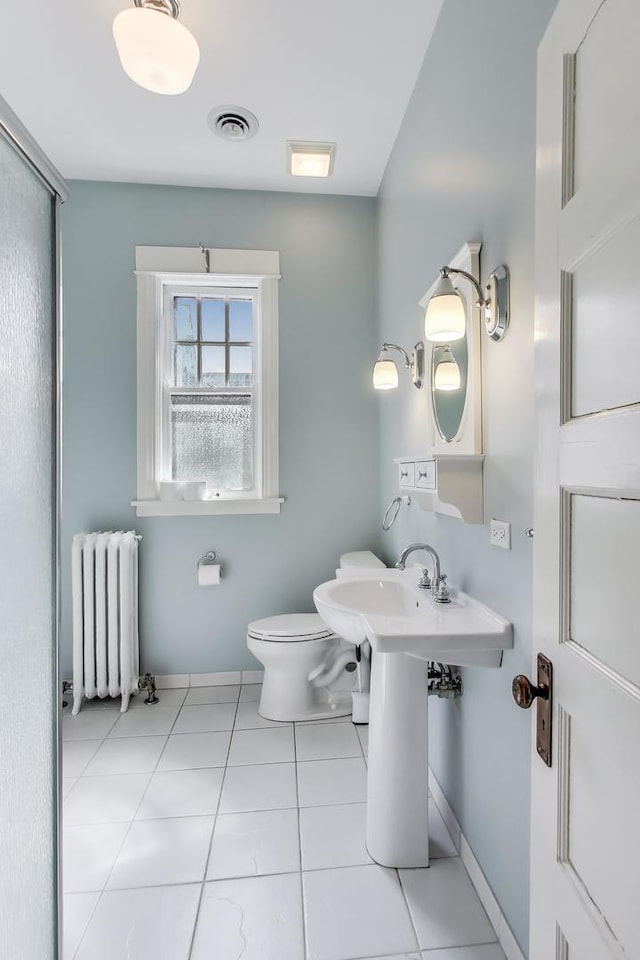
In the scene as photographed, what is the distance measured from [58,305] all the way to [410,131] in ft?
5.80

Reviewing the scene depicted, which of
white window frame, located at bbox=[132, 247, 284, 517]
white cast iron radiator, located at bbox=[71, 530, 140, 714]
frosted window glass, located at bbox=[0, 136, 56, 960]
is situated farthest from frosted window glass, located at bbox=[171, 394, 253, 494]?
frosted window glass, located at bbox=[0, 136, 56, 960]

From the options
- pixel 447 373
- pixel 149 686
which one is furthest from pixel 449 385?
pixel 149 686

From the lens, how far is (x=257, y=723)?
7.77 feet

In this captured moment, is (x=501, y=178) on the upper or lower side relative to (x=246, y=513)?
upper

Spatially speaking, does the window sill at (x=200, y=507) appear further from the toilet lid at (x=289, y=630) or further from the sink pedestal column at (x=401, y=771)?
the sink pedestal column at (x=401, y=771)

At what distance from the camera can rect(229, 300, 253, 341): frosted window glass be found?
9.41 feet

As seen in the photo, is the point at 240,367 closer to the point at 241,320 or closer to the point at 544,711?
the point at 241,320

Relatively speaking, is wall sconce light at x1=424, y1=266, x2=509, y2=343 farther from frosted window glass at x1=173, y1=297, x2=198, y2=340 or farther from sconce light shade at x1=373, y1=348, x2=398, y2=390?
frosted window glass at x1=173, y1=297, x2=198, y2=340

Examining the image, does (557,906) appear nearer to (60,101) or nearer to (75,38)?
(75,38)

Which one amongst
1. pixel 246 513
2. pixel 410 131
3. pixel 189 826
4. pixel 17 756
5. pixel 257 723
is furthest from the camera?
pixel 246 513

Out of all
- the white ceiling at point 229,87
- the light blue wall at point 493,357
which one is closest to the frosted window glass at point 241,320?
the white ceiling at point 229,87

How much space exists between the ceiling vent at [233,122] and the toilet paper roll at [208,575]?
2148 mm

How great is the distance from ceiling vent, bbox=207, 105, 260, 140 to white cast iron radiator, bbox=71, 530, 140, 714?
203 centimetres

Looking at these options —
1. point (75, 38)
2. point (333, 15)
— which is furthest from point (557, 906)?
point (75, 38)
